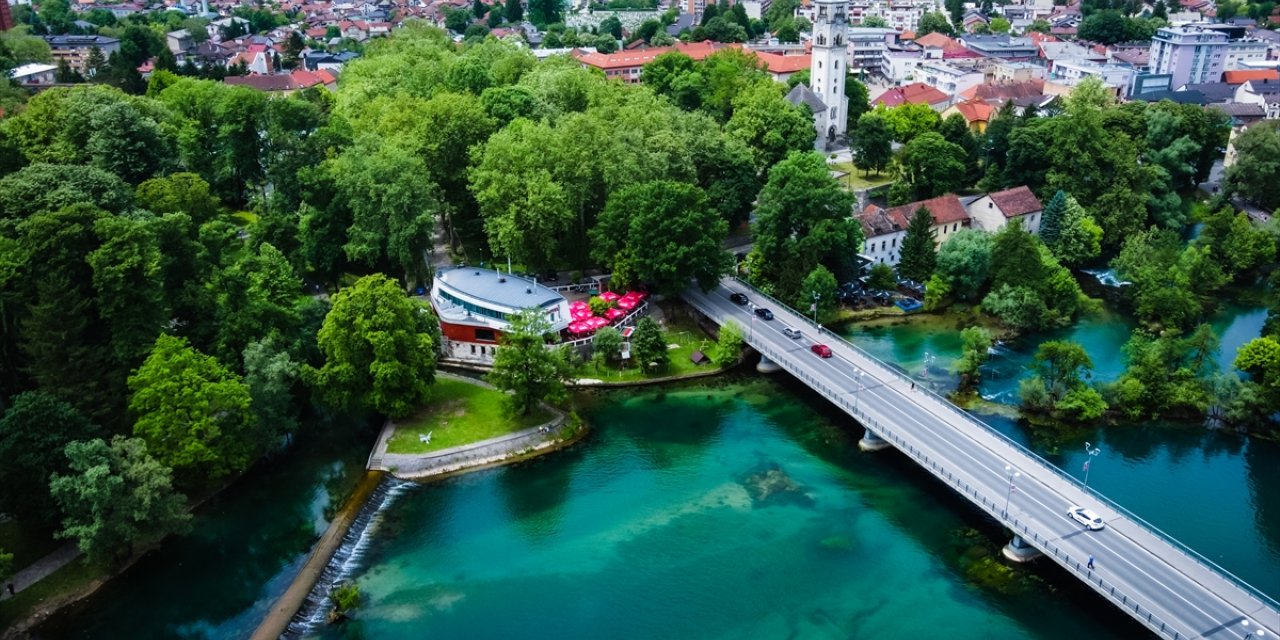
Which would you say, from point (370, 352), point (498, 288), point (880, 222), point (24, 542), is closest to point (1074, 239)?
point (880, 222)

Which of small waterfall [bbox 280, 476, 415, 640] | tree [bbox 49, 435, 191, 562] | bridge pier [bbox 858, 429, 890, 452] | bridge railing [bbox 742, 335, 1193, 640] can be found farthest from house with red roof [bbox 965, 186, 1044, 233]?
tree [bbox 49, 435, 191, 562]

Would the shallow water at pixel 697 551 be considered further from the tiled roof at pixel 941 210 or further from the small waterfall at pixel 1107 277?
the small waterfall at pixel 1107 277

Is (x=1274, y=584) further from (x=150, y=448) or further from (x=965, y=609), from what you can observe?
(x=150, y=448)

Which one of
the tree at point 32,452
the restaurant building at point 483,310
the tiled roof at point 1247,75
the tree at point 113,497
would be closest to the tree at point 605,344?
the restaurant building at point 483,310

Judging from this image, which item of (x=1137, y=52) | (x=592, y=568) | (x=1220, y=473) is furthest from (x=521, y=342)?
(x=1137, y=52)

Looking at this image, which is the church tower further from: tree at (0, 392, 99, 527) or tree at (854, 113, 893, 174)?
tree at (0, 392, 99, 527)

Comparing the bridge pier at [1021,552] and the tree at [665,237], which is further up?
the tree at [665,237]
